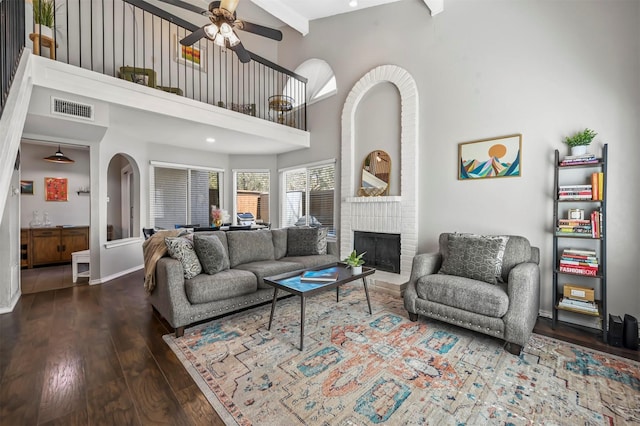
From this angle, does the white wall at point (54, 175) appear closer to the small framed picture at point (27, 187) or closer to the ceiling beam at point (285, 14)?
the small framed picture at point (27, 187)

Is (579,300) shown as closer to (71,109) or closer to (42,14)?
(71,109)

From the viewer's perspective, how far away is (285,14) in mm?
5238

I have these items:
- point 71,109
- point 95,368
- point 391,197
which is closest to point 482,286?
point 391,197

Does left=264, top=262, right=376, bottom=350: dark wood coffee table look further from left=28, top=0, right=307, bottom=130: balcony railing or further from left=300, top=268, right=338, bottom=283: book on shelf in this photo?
left=28, top=0, right=307, bottom=130: balcony railing

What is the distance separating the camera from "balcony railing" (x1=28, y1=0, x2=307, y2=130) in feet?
12.3

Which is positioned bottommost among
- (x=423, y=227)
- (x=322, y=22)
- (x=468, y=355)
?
(x=468, y=355)

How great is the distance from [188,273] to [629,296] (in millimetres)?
4243

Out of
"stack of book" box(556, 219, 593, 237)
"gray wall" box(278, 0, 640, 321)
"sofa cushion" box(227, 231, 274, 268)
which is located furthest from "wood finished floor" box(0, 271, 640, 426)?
"gray wall" box(278, 0, 640, 321)

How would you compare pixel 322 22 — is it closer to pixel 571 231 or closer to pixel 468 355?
pixel 571 231

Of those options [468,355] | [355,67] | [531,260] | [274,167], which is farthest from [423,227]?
[274,167]

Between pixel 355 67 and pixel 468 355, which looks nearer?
pixel 468 355

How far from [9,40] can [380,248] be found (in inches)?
186

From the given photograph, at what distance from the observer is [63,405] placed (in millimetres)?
1669

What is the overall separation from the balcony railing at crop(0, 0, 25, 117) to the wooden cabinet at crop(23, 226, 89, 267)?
394 centimetres
